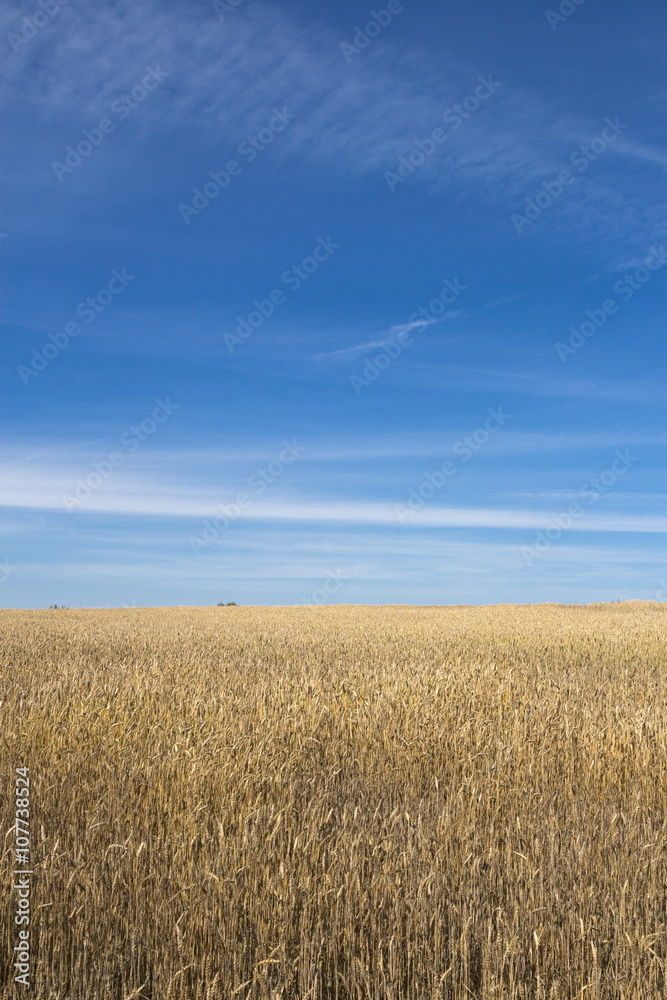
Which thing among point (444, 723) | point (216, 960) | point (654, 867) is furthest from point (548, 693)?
point (216, 960)

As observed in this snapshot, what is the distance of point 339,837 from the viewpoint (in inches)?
174

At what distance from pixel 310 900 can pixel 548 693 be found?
6.13m

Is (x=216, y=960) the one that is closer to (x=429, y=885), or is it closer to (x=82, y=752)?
(x=429, y=885)

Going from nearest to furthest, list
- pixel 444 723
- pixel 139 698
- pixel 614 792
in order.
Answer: pixel 614 792
pixel 444 723
pixel 139 698

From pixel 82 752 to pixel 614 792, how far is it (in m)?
4.70

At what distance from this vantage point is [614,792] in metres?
6.06

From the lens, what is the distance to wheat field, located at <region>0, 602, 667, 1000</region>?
3195 mm

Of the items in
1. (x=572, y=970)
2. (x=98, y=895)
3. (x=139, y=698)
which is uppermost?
(x=139, y=698)

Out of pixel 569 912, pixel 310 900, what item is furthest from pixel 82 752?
pixel 569 912

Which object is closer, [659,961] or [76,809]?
[659,961]

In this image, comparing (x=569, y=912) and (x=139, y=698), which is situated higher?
(x=139, y=698)

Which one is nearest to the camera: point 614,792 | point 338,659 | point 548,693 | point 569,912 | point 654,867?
point 569,912

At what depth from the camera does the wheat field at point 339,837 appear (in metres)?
3.20

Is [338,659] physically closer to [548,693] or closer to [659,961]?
[548,693]
